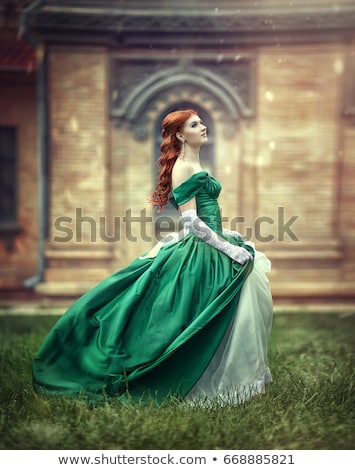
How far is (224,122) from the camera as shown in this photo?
250 inches

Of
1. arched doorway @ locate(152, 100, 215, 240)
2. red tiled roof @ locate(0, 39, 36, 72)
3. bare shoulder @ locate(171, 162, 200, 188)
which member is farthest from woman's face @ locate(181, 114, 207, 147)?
red tiled roof @ locate(0, 39, 36, 72)

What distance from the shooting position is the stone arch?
6262 millimetres

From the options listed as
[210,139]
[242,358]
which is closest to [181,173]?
[242,358]

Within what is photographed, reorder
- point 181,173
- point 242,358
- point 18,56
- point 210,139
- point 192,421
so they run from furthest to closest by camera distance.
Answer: point 18,56
point 210,139
point 181,173
point 242,358
point 192,421

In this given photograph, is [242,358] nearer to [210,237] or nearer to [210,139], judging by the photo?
[210,237]

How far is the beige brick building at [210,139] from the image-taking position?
20.6 ft

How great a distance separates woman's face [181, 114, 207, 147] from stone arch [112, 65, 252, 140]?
329 cm

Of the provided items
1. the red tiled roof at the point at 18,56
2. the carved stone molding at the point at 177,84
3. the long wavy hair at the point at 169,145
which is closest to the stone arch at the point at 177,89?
the carved stone molding at the point at 177,84

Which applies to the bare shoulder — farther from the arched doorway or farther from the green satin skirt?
the arched doorway

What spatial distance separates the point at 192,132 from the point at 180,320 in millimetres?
1063

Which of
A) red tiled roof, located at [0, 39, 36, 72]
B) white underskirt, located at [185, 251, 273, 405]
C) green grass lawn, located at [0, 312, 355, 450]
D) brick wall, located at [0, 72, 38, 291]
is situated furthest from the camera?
brick wall, located at [0, 72, 38, 291]

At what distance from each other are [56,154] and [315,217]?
3.13 m

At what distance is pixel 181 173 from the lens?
10.00ft

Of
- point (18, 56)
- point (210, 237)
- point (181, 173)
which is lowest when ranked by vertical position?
point (210, 237)
